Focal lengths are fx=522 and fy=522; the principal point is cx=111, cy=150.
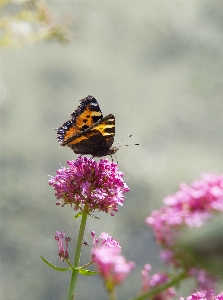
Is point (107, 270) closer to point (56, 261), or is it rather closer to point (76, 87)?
point (56, 261)

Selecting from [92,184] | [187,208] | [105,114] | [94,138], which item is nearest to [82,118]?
[94,138]

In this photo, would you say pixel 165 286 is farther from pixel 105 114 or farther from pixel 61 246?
pixel 105 114

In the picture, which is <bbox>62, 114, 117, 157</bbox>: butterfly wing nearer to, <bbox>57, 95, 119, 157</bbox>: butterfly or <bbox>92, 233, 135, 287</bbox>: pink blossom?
<bbox>57, 95, 119, 157</bbox>: butterfly

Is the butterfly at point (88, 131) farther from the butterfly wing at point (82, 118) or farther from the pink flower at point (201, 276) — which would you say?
the pink flower at point (201, 276)

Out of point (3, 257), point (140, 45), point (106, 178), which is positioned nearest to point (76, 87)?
point (140, 45)

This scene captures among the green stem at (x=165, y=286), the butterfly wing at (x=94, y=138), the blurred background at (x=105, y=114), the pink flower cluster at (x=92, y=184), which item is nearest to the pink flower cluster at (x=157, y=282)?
the green stem at (x=165, y=286)

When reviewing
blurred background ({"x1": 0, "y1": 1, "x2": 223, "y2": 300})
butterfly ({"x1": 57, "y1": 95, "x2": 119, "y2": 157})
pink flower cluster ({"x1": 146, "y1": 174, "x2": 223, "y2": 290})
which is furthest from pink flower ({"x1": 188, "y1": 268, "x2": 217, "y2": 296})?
blurred background ({"x1": 0, "y1": 1, "x2": 223, "y2": 300})
